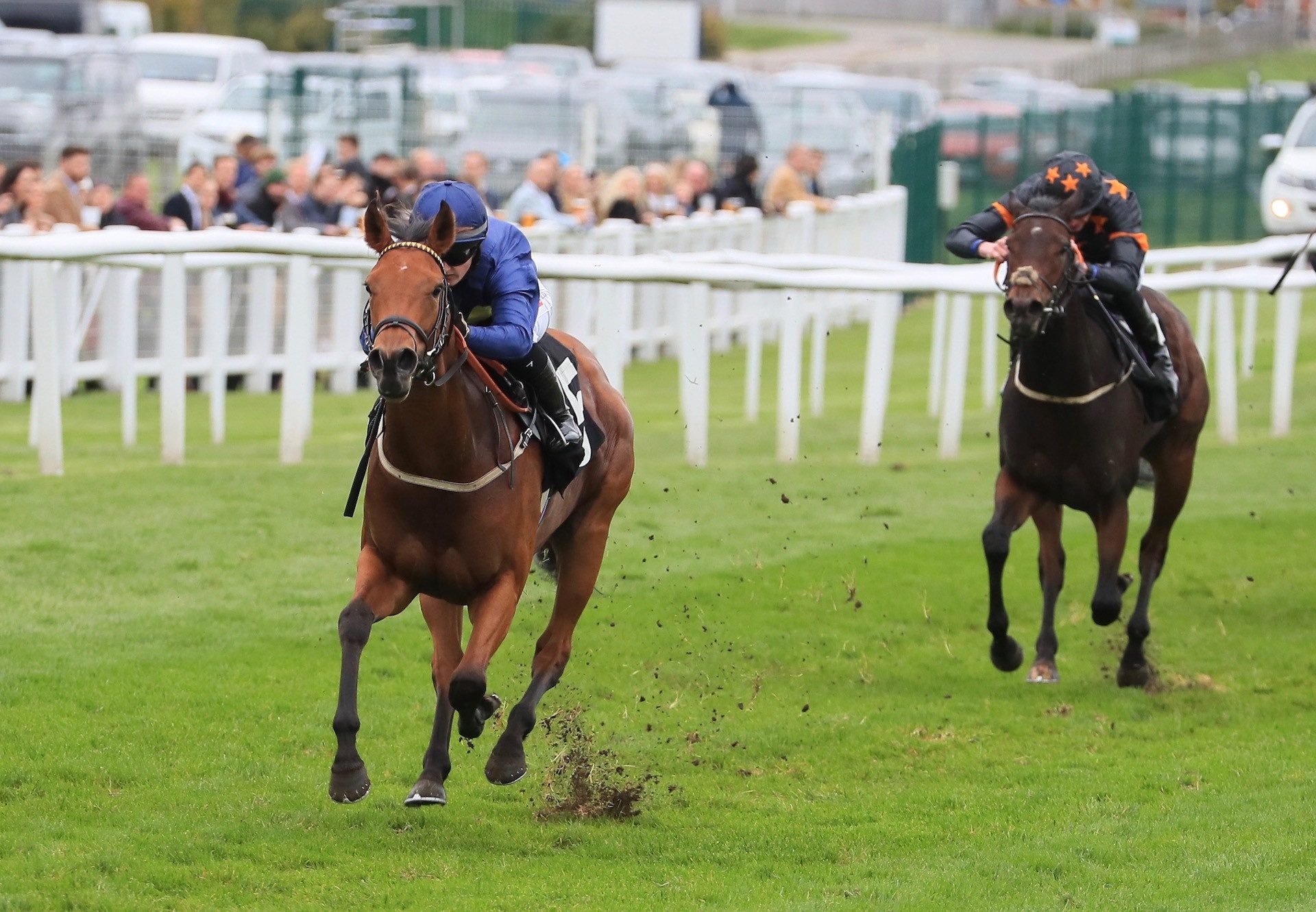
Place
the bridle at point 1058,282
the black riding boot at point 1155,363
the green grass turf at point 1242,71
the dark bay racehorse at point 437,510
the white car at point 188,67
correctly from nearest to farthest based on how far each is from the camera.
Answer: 1. the dark bay racehorse at point 437,510
2. the bridle at point 1058,282
3. the black riding boot at point 1155,363
4. the white car at point 188,67
5. the green grass turf at point 1242,71

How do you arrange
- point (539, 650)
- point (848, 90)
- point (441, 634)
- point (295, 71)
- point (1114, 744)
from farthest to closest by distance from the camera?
1. point (848, 90)
2. point (295, 71)
3. point (1114, 744)
4. point (539, 650)
5. point (441, 634)

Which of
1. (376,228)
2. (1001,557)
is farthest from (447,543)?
(1001,557)

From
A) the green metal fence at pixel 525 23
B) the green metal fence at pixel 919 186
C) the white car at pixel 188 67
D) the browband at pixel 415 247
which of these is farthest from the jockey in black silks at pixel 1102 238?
the green metal fence at pixel 525 23

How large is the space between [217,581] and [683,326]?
364 cm

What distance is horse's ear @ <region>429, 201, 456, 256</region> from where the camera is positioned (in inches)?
205

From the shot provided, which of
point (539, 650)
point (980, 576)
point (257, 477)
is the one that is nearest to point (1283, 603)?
point (980, 576)

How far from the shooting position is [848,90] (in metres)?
27.7

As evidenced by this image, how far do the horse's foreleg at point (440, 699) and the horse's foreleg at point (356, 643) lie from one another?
23 cm

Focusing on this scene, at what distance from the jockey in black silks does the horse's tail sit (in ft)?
6.37

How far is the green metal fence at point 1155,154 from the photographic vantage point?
2781 centimetres

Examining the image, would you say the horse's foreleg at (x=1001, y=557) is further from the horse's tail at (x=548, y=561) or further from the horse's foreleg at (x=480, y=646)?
the horse's foreleg at (x=480, y=646)

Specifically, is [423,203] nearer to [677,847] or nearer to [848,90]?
[677,847]

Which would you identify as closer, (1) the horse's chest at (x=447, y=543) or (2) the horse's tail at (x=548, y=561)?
(1) the horse's chest at (x=447, y=543)

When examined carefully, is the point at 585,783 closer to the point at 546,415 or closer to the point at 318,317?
the point at 546,415
